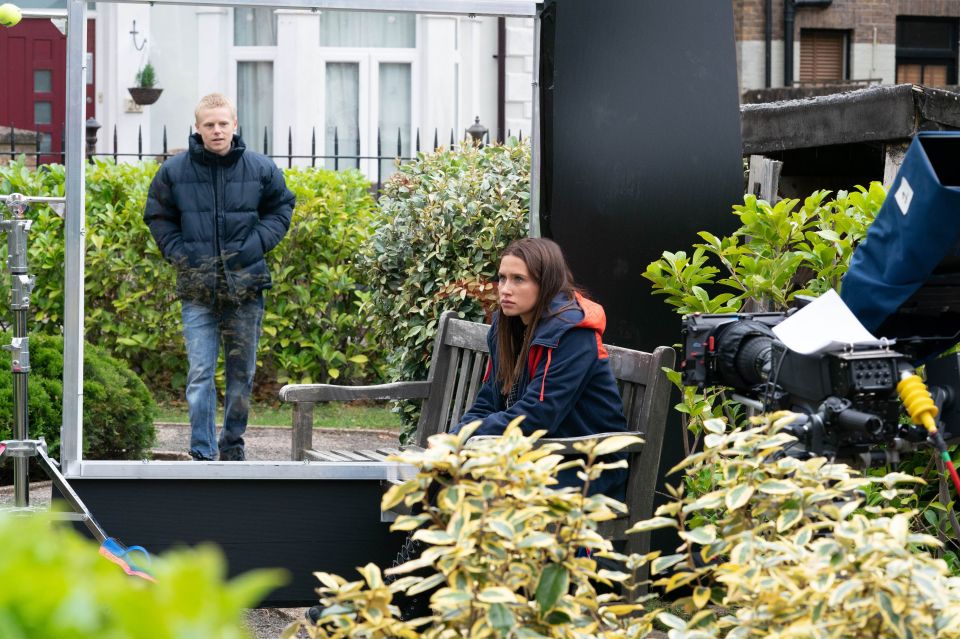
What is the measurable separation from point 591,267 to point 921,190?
7.87 feet

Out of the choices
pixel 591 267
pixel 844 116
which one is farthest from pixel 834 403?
pixel 844 116

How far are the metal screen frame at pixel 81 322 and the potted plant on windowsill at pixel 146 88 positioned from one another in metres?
0.35

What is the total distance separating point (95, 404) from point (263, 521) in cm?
97

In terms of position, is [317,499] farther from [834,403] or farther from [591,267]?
[834,403]

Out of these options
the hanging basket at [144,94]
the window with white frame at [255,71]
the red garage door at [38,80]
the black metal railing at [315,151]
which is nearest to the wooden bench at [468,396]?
the black metal railing at [315,151]

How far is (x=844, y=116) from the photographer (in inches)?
234

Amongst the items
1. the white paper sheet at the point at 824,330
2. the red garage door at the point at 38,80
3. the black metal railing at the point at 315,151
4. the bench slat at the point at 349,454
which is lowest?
the bench slat at the point at 349,454

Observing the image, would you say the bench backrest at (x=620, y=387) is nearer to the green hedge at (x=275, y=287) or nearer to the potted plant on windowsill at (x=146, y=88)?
the green hedge at (x=275, y=287)

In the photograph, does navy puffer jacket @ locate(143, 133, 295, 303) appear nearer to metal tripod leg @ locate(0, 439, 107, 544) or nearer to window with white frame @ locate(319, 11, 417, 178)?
window with white frame @ locate(319, 11, 417, 178)

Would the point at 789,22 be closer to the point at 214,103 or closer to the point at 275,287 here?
the point at 275,287

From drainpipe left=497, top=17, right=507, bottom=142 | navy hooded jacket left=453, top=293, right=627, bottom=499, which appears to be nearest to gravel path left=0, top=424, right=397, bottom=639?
navy hooded jacket left=453, top=293, right=627, bottom=499

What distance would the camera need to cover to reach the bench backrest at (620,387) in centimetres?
438

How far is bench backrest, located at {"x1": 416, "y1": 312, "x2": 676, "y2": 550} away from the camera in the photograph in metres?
4.38

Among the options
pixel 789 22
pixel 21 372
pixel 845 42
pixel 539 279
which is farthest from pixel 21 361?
pixel 845 42
